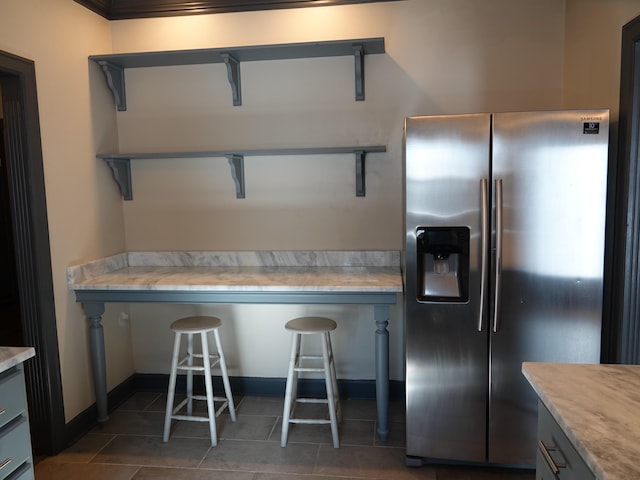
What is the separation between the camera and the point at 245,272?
2994 mm

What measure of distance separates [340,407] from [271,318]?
0.72 metres

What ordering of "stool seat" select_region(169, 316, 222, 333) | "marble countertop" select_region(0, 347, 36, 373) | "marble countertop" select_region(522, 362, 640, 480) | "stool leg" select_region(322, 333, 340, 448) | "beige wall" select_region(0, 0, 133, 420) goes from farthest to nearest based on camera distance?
"stool seat" select_region(169, 316, 222, 333)
"stool leg" select_region(322, 333, 340, 448)
"beige wall" select_region(0, 0, 133, 420)
"marble countertop" select_region(0, 347, 36, 373)
"marble countertop" select_region(522, 362, 640, 480)

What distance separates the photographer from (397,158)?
3.03 metres

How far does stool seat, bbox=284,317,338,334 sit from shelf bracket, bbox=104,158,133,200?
57.6 inches

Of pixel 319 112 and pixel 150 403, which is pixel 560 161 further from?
pixel 150 403

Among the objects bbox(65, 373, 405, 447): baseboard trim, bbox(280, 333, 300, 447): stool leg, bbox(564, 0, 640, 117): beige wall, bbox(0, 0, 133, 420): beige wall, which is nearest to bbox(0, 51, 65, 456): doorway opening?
bbox(0, 0, 133, 420): beige wall

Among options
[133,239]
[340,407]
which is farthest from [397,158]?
[133,239]

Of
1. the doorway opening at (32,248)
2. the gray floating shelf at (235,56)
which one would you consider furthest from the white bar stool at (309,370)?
the gray floating shelf at (235,56)

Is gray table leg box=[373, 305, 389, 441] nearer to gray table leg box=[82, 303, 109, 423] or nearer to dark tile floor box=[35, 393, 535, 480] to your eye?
dark tile floor box=[35, 393, 535, 480]

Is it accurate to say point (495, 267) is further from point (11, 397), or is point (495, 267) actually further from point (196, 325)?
point (11, 397)

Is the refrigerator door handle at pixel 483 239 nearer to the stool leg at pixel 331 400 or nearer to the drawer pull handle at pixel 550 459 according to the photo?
the stool leg at pixel 331 400

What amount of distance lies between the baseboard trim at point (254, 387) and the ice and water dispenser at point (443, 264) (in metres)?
1.07

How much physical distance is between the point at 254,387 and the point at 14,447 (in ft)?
6.08

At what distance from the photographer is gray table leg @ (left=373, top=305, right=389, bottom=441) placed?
100 inches
